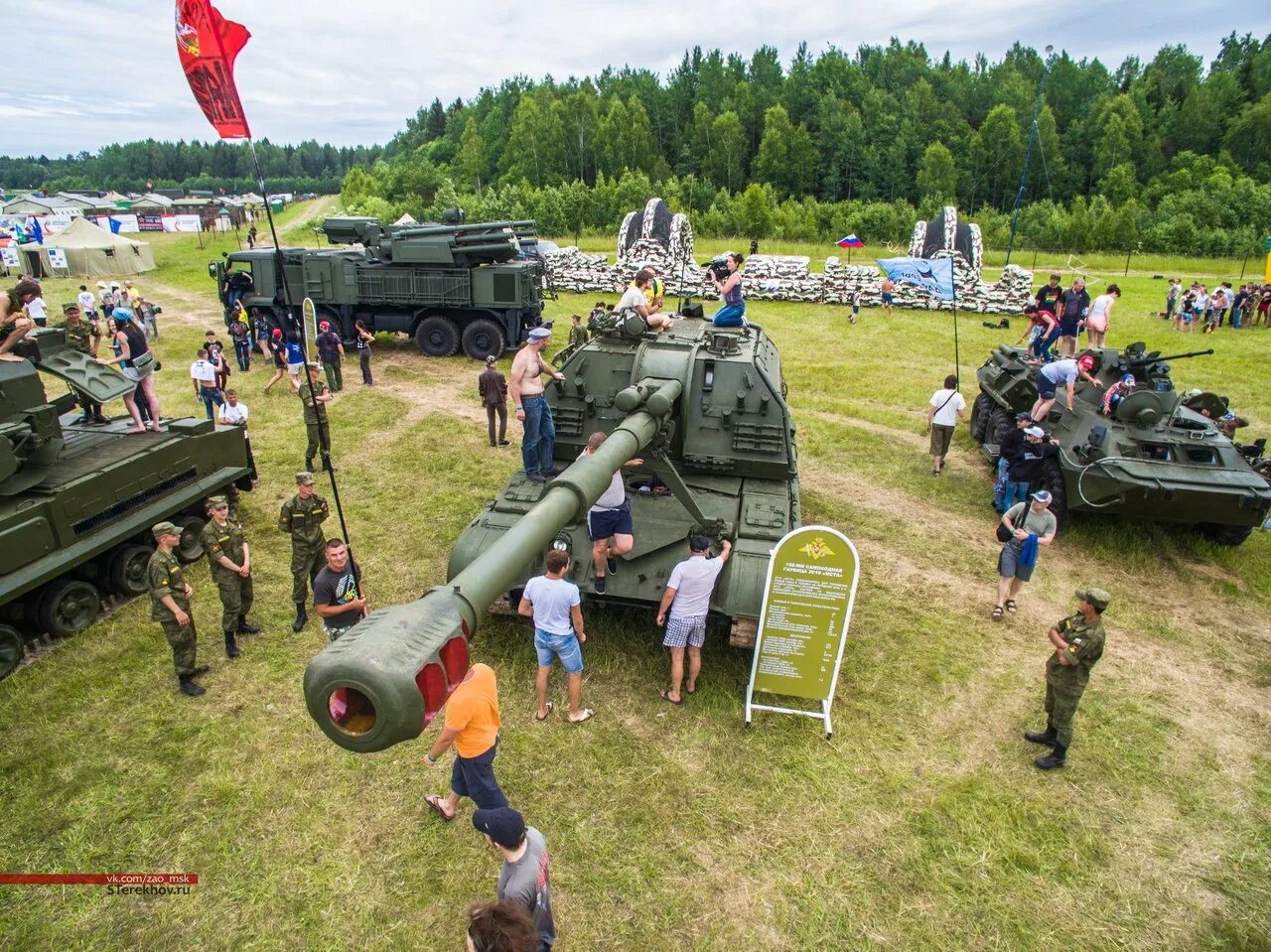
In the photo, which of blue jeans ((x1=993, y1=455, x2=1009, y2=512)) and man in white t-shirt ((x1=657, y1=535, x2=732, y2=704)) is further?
blue jeans ((x1=993, y1=455, x2=1009, y2=512))

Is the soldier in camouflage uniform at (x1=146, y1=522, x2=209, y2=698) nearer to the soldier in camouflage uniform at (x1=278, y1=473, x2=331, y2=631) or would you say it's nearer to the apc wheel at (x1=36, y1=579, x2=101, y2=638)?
the soldier in camouflage uniform at (x1=278, y1=473, x2=331, y2=631)

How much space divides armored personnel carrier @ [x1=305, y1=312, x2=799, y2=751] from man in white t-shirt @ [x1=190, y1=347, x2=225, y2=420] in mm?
6918

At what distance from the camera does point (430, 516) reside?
33.3ft

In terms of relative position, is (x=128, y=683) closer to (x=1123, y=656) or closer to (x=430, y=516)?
(x=430, y=516)

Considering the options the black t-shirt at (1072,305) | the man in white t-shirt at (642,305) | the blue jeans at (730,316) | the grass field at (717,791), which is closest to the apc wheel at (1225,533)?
the grass field at (717,791)

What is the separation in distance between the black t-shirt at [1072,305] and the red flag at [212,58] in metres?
14.6

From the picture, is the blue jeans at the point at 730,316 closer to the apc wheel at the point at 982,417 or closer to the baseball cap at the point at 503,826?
the apc wheel at the point at 982,417

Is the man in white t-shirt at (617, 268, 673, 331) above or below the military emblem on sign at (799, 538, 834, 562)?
above

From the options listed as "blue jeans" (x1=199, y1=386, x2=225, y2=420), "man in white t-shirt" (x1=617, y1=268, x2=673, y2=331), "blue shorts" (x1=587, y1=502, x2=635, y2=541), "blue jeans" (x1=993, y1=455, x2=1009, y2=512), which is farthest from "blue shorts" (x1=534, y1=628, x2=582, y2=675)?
"blue jeans" (x1=199, y1=386, x2=225, y2=420)

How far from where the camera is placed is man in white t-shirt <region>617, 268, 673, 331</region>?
8.80 metres

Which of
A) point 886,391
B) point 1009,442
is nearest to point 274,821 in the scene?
point 1009,442

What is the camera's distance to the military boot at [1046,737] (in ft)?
20.2

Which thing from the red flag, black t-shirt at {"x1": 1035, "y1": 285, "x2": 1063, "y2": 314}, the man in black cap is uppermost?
the red flag

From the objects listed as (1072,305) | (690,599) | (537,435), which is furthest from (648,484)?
(1072,305)
